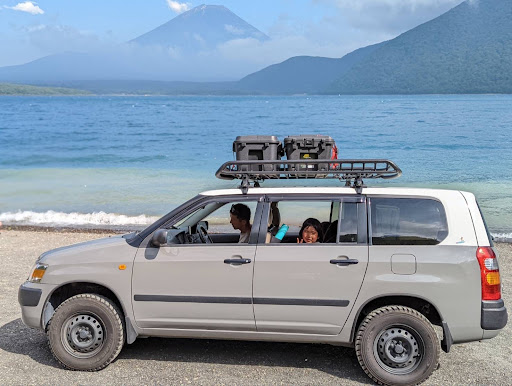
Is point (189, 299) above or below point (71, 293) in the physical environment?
above

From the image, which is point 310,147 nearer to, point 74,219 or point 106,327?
point 106,327

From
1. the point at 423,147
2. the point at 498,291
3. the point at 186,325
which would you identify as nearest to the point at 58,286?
the point at 186,325

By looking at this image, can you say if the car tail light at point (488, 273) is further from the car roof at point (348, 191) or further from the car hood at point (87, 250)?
the car hood at point (87, 250)

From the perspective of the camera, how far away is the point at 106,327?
5.85 m

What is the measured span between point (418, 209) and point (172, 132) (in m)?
54.5

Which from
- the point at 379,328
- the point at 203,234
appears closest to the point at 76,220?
the point at 203,234

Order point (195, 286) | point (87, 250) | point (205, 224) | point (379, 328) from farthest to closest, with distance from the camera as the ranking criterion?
point (205, 224) → point (87, 250) → point (195, 286) → point (379, 328)

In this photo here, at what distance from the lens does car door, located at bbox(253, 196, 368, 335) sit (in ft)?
18.0

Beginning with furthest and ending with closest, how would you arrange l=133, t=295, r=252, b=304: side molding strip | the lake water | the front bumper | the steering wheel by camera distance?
the lake water, the steering wheel, the front bumper, l=133, t=295, r=252, b=304: side molding strip

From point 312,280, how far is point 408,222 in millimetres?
982

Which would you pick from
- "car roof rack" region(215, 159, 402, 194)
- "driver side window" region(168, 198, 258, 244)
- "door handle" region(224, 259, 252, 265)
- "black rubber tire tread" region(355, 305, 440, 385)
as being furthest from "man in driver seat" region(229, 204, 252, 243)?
"black rubber tire tread" region(355, 305, 440, 385)

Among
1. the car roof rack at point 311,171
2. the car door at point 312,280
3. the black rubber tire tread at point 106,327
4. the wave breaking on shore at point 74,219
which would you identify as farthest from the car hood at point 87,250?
the wave breaking on shore at point 74,219

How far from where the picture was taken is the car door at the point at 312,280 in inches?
216

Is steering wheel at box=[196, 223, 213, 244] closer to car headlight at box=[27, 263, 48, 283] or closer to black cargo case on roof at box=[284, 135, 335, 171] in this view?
black cargo case on roof at box=[284, 135, 335, 171]
